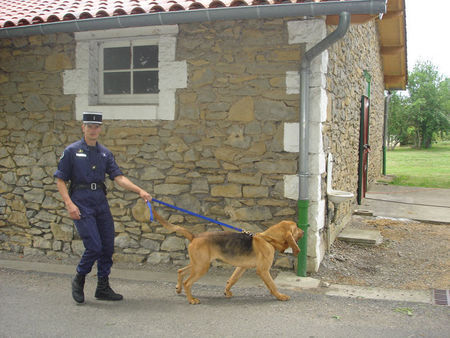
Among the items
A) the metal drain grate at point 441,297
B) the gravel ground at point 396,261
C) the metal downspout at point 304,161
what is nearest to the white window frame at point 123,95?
the metal downspout at point 304,161

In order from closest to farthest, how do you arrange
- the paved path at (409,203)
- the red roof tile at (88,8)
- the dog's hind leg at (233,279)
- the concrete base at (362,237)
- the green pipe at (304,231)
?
the dog's hind leg at (233,279) → the red roof tile at (88,8) → the green pipe at (304,231) → the concrete base at (362,237) → the paved path at (409,203)

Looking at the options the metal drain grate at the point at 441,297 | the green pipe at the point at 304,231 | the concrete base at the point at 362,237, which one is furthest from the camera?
the concrete base at the point at 362,237

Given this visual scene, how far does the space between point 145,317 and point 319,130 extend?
9.14 ft

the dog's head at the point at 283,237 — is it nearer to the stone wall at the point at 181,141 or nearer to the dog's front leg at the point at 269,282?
the dog's front leg at the point at 269,282

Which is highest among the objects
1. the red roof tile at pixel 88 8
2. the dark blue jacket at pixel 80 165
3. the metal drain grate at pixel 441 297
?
the red roof tile at pixel 88 8

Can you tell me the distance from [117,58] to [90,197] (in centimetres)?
246

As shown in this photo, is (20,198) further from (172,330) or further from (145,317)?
(172,330)

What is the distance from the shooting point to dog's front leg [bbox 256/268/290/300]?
13.8ft

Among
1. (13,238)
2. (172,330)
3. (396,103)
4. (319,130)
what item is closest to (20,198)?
(13,238)

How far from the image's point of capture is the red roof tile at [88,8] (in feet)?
15.1

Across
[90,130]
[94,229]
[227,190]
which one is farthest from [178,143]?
[94,229]

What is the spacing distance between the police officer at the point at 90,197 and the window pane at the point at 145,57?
1.74 metres

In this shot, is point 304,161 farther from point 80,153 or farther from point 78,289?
point 78,289

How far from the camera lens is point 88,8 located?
5.33 meters
